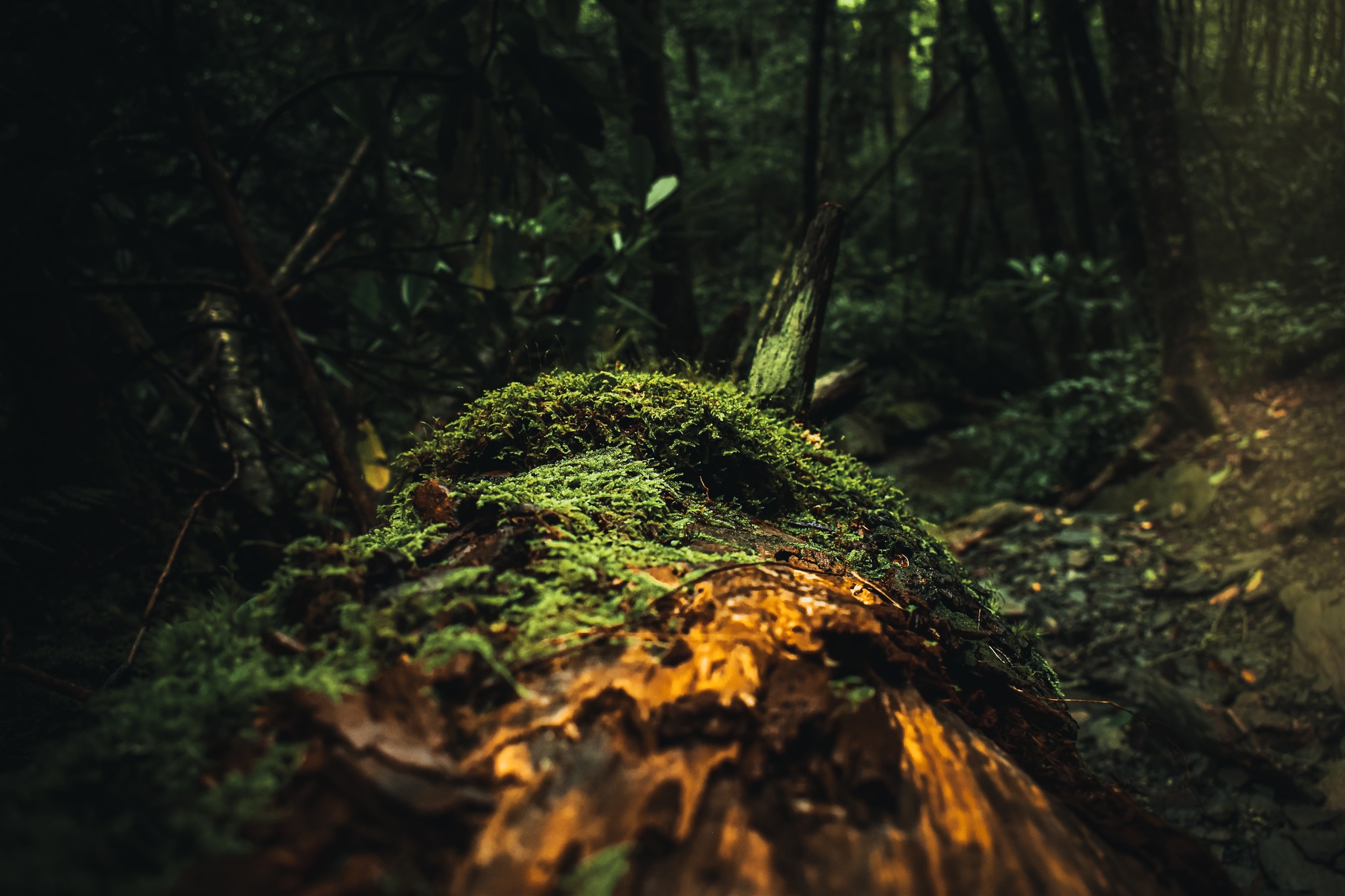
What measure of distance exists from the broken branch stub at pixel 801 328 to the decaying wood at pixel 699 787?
5.56 feet

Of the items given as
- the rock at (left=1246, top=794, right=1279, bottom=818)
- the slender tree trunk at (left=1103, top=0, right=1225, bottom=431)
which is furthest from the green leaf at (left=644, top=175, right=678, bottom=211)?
the slender tree trunk at (left=1103, top=0, right=1225, bottom=431)

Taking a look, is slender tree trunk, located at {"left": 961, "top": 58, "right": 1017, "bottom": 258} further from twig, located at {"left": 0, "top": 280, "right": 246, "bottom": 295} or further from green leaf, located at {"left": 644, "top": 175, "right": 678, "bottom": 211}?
twig, located at {"left": 0, "top": 280, "right": 246, "bottom": 295}

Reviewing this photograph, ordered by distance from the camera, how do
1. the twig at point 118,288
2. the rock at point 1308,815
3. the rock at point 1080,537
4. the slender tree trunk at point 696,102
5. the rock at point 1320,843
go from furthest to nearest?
1. the slender tree trunk at point 696,102
2. the rock at point 1080,537
3. the rock at point 1308,815
4. the rock at point 1320,843
5. the twig at point 118,288

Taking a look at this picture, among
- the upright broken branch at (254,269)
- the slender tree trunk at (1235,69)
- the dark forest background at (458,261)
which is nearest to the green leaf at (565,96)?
the dark forest background at (458,261)

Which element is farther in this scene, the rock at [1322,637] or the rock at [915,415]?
the rock at [915,415]

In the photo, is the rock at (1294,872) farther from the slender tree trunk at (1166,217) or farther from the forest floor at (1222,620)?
the slender tree trunk at (1166,217)

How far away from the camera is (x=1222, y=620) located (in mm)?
4324

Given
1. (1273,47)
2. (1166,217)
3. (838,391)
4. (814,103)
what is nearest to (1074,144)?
(1166,217)

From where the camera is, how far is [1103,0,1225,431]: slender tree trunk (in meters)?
5.99

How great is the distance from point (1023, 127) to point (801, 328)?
8732 mm

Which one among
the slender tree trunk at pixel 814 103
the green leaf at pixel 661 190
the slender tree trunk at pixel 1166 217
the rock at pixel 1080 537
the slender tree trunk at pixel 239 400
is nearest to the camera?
the green leaf at pixel 661 190

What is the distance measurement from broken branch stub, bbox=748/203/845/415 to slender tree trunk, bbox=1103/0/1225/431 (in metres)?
5.02

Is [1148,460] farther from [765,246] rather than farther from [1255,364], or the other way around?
[765,246]

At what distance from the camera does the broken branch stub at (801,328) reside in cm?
271
